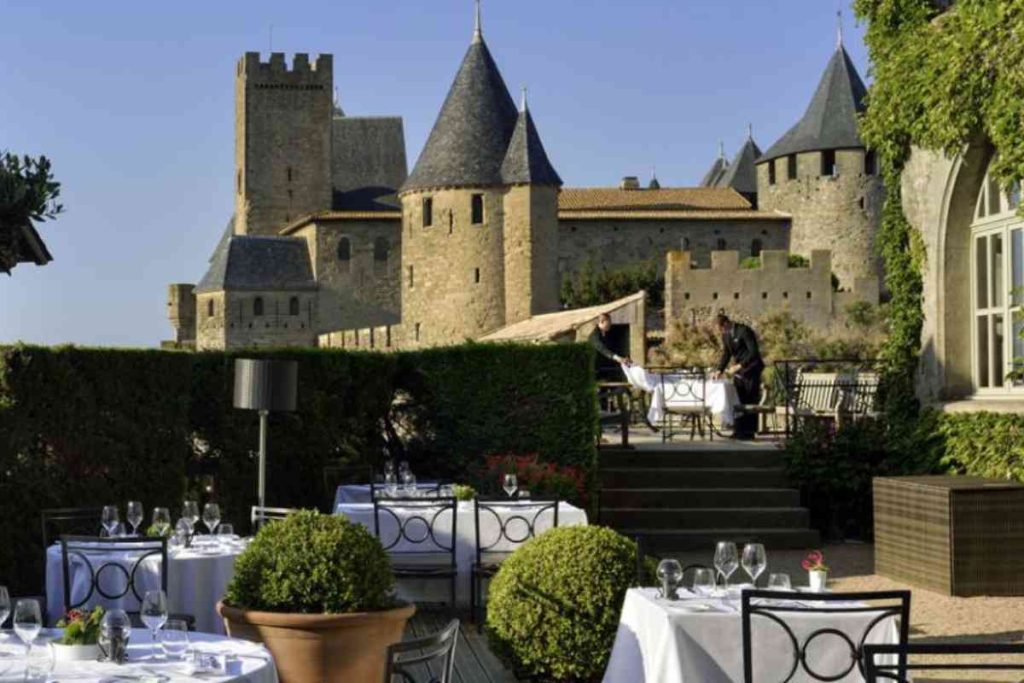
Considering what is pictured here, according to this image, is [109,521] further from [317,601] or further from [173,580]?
[317,601]

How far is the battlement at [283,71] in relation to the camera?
241 ft

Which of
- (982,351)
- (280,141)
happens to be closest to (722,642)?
(982,351)

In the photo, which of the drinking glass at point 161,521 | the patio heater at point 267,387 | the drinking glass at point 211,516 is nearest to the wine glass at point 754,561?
the drinking glass at point 161,521

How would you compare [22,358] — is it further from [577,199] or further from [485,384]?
[577,199]

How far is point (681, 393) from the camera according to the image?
58.3 feet

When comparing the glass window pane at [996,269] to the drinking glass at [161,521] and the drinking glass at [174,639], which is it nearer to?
the drinking glass at [161,521]

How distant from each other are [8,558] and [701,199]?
200ft

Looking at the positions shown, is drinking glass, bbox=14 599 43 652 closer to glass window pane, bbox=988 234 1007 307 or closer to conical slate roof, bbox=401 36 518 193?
glass window pane, bbox=988 234 1007 307

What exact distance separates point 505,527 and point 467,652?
1.33 metres

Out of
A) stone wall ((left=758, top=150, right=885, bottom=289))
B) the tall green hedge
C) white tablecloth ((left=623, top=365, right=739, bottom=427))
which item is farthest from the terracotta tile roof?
the tall green hedge

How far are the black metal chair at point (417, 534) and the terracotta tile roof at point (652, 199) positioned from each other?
2244 inches

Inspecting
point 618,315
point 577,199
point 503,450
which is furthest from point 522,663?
Answer: point 577,199


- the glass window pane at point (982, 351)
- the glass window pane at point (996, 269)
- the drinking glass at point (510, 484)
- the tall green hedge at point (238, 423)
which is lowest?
the drinking glass at point (510, 484)

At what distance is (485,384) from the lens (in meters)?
14.2
